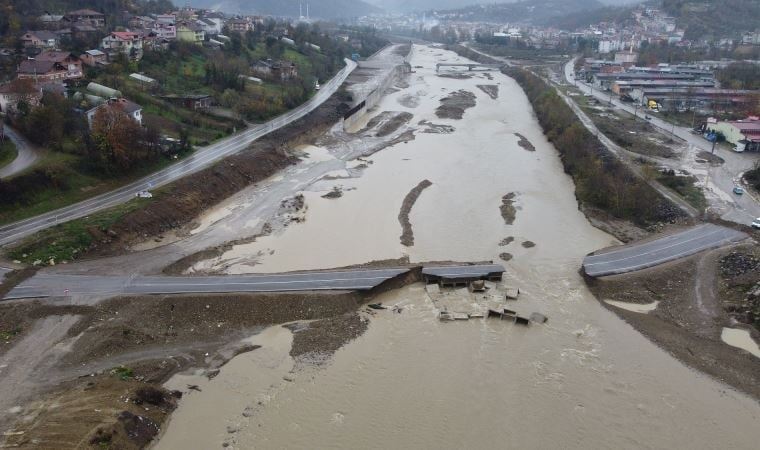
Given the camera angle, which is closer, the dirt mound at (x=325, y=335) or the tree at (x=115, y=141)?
the dirt mound at (x=325, y=335)

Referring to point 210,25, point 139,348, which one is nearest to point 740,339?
point 139,348

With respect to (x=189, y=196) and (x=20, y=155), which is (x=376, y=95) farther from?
(x=20, y=155)

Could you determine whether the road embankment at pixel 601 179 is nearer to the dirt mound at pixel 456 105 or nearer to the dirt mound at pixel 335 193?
the dirt mound at pixel 456 105

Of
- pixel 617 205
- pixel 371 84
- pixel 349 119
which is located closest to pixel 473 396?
pixel 617 205

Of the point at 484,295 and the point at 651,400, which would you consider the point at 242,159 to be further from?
the point at 651,400

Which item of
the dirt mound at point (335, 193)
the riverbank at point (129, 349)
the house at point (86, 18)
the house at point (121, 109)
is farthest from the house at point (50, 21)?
the riverbank at point (129, 349)

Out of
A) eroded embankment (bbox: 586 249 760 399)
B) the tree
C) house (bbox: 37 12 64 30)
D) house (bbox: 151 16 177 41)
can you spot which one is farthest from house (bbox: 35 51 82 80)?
eroded embankment (bbox: 586 249 760 399)
